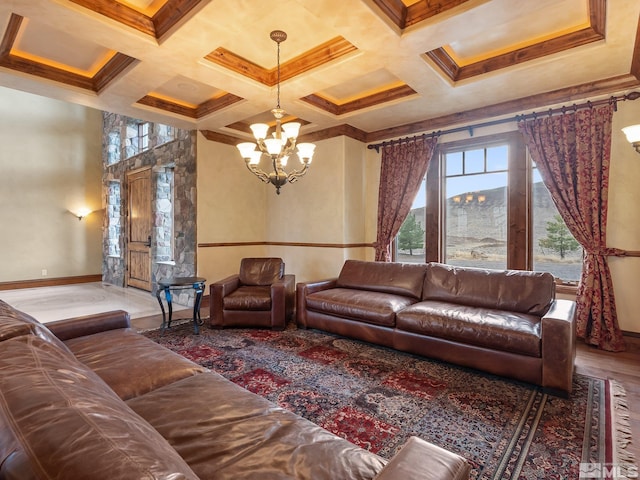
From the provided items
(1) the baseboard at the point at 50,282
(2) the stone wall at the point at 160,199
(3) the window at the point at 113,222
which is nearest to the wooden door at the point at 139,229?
(2) the stone wall at the point at 160,199

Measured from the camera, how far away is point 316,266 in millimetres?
5547

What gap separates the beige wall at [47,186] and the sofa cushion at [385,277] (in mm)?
6835

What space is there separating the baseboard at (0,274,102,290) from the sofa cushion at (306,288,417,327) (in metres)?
6.63

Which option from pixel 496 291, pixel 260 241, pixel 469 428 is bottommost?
pixel 469 428

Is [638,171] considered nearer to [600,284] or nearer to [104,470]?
[600,284]

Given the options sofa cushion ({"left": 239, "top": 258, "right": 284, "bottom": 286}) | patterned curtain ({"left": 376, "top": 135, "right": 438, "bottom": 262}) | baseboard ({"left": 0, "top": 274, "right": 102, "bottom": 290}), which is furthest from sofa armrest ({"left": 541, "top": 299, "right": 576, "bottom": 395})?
baseboard ({"left": 0, "top": 274, "right": 102, "bottom": 290})

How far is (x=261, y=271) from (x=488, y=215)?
3181 mm

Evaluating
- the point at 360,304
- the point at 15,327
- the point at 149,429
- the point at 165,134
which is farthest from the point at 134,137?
the point at 149,429

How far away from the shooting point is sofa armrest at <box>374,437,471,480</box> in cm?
88

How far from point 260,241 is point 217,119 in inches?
89.9

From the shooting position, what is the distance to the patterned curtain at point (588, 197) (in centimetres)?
351

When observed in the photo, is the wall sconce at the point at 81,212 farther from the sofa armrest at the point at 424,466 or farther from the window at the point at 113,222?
the sofa armrest at the point at 424,466

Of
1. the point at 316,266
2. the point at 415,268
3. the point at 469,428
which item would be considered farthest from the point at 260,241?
the point at 469,428

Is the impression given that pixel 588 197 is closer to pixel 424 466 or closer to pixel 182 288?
pixel 424 466
